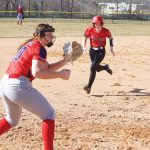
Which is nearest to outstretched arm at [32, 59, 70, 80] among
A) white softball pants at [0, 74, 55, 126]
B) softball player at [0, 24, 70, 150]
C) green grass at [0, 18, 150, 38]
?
softball player at [0, 24, 70, 150]

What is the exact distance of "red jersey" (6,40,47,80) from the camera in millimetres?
5223

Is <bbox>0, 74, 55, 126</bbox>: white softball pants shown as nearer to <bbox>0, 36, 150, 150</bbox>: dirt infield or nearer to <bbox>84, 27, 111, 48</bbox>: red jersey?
<bbox>0, 36, 150, 150</bbox>: dirt infield

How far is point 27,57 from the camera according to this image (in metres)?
5.27

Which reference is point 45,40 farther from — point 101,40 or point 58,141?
point 101,40

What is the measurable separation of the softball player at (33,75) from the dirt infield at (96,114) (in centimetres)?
100

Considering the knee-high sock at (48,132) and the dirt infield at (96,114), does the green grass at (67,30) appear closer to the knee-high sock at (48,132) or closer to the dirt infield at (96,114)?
the dirt infield at (96,114)

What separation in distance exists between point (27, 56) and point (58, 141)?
1798mm

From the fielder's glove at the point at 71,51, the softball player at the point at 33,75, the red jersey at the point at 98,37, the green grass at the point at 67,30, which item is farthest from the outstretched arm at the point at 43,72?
the green grass at the point at 67,30

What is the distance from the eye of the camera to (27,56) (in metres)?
5.27

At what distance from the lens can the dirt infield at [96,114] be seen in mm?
6520

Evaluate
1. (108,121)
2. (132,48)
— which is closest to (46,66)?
(108,121)

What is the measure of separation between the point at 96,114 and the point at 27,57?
11.0 feet

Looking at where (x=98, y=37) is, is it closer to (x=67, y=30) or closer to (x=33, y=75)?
(x=33, y=75)

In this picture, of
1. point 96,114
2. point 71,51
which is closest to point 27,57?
point 71,51
